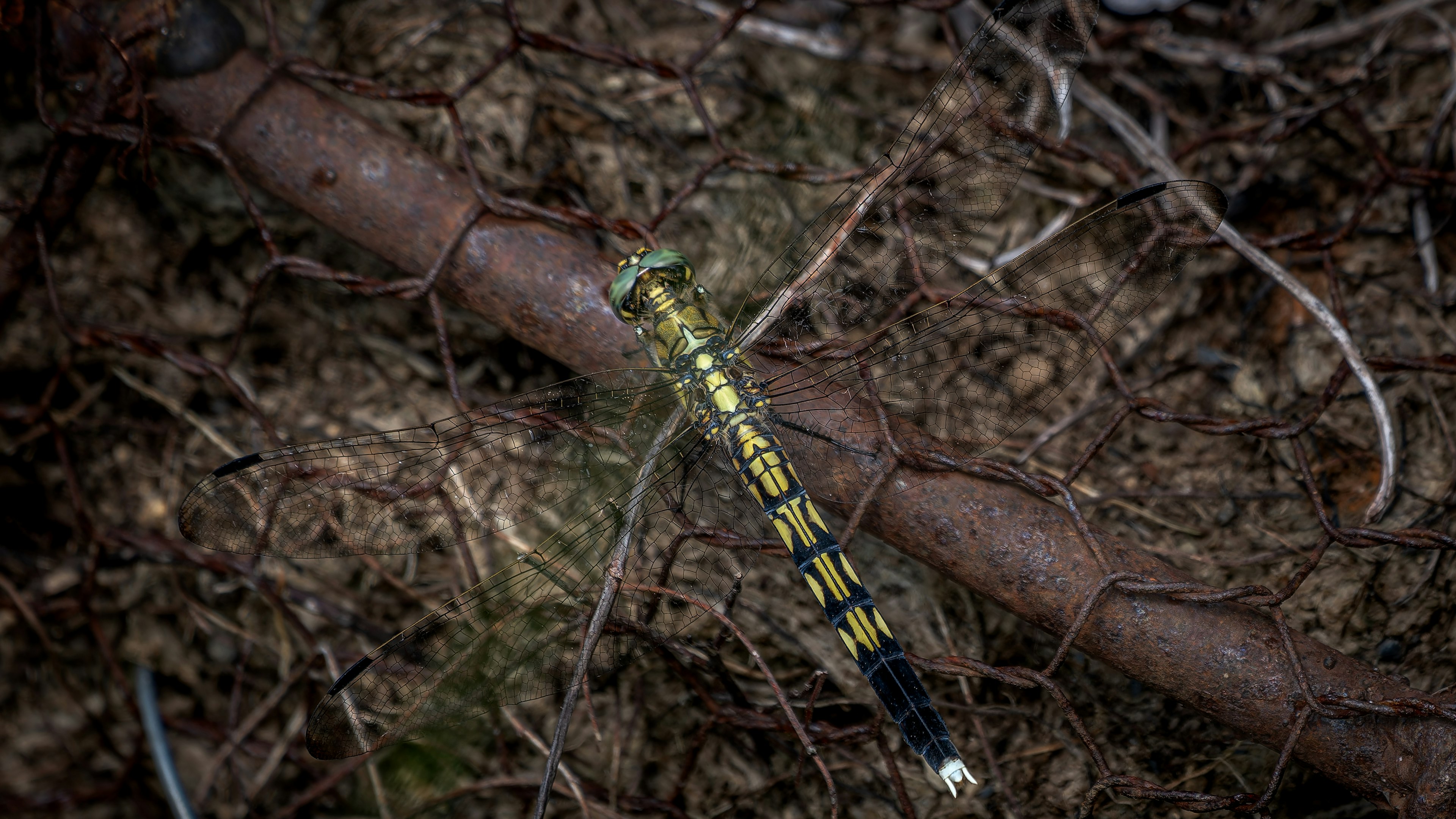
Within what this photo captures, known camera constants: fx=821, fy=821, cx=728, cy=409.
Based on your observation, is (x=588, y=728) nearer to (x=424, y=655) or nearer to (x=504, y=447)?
(x=424, y=655)

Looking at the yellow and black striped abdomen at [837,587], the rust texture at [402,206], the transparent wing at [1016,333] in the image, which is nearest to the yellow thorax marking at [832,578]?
the yellow and black striped abdomen at [837,587]

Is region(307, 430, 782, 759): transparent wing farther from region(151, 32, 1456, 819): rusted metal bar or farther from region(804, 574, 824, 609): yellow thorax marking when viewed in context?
region(151, 32, 1456, 819): rusted metal bar

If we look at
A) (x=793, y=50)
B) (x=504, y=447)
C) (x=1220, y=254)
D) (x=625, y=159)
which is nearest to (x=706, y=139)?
(x=625, y=159)

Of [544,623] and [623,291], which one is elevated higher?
[623,291]

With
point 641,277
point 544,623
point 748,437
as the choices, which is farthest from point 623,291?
point 544,623

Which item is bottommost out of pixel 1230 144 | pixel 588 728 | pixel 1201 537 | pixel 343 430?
pixel 1201 537

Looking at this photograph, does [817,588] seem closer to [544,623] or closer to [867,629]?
Result: [867,629]
